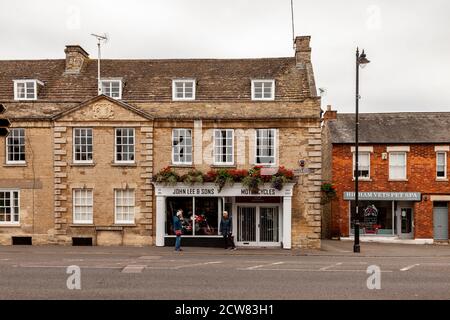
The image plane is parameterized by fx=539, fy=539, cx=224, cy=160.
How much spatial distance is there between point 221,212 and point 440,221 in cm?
1482

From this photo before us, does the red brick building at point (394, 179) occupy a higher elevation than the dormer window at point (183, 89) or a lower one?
lower

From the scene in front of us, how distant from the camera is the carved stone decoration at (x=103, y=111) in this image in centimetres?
2689

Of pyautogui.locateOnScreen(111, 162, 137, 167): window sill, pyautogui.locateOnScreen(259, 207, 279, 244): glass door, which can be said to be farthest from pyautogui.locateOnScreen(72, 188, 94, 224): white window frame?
pyautogui.locateOnScreen(259, 207, 279, 244): glass door

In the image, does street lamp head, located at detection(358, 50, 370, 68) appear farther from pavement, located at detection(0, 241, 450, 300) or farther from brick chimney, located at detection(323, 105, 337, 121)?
brick chimney, located at detection(323, 105, 337, 121)

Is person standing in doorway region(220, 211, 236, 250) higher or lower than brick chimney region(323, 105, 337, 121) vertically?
lower

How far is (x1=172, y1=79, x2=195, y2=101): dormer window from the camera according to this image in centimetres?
2800

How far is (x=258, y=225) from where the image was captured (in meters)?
27.1

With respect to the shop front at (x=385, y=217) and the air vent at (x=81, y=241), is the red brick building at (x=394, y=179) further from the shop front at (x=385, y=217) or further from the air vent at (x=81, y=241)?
the air vent at (x=81, y=241)

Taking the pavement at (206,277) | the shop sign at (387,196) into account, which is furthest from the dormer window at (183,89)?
the shop sign at (387,196)

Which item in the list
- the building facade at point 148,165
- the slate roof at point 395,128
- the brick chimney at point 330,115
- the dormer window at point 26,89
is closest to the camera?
the building facade at point 148,165

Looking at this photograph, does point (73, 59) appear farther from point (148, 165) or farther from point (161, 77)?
point (148, 165)

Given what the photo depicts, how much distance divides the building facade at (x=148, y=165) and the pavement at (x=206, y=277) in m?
3.66

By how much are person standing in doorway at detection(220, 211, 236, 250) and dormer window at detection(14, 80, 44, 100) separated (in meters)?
11.9
